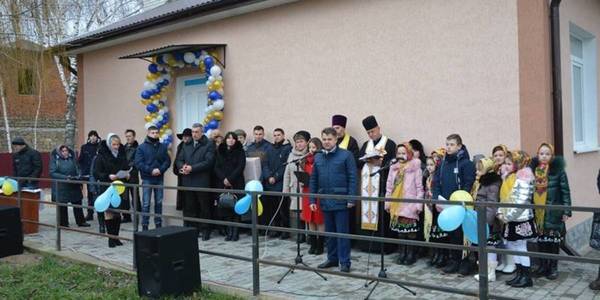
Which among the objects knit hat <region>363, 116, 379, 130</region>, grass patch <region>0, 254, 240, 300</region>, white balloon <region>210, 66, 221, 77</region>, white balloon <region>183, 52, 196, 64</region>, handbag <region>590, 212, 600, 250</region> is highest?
white balloon <region>183, 52, 196, 64</region>

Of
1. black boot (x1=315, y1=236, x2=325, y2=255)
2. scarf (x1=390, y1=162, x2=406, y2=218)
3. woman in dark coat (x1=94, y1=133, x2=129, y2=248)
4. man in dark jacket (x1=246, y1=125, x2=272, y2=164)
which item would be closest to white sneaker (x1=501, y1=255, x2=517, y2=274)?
scarf (x1=390, y1=162, x2=406, y2=218)

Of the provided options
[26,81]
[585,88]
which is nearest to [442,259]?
[585,88]

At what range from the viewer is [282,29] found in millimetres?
9312

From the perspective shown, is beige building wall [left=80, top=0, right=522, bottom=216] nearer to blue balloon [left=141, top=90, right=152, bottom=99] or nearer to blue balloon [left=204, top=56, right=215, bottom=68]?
blue balloon [left=204, top=56, right=215, bottom=68]

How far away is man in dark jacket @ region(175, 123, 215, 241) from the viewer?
8.52 metres

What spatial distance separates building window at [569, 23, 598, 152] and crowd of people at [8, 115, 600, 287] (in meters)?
2.30

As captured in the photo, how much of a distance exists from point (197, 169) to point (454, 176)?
3907mm

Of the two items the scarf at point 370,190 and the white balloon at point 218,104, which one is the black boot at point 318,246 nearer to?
the scarf at point 370,190

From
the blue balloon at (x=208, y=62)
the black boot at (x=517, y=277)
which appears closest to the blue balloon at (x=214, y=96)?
the blue balloon at (x=208, y=62)

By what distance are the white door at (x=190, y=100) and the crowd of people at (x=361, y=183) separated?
4.90ft

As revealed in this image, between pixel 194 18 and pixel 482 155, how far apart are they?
5956 mm

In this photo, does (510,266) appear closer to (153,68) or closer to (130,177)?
(130,177)

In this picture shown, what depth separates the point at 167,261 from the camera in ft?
17.2

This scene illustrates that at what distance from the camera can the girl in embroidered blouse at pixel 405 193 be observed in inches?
267
